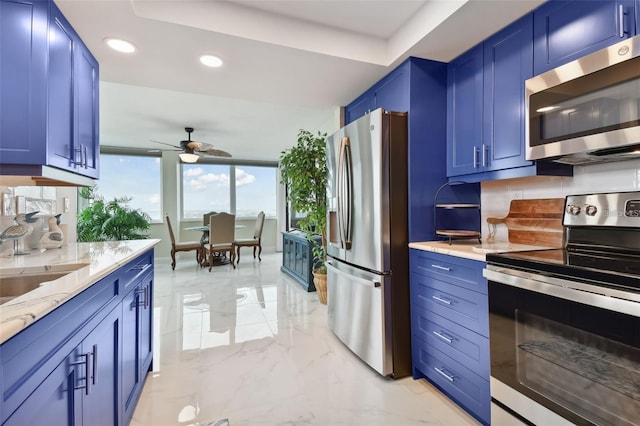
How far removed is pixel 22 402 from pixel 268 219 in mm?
7306

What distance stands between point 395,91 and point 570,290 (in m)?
1.73

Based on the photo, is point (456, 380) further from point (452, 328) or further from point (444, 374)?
point (452, 328)

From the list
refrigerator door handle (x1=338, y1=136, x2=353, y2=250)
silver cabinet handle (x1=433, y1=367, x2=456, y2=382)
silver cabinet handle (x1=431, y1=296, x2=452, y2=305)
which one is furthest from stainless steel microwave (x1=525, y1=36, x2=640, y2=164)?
silver cabinet handle (x1=433, y1=367, x2=456, y2=382)

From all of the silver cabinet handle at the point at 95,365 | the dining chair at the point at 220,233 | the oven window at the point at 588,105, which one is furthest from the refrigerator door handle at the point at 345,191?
the dining chair at the point at 220,233

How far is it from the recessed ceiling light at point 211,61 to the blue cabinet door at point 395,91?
4.16 feet

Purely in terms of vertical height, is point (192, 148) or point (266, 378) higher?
point (192, 148)

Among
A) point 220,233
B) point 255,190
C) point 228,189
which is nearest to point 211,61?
point 220,233

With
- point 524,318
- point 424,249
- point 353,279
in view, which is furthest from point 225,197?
point 524,318

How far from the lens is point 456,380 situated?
1.75 m

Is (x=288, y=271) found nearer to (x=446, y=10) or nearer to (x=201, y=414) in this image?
(x=201, y=414)

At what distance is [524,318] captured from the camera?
4.32ft

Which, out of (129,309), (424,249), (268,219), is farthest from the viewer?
(268,219)

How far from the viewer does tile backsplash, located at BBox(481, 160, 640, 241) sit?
4.92ft

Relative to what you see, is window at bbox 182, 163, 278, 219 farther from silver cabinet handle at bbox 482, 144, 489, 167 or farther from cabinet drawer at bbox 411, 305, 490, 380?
silver cabinet handle at bbox 482, 144, 489, 167
